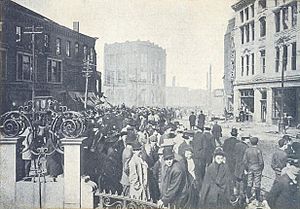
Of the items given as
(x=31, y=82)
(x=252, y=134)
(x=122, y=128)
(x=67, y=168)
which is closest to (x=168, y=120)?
(x=122, y=128)

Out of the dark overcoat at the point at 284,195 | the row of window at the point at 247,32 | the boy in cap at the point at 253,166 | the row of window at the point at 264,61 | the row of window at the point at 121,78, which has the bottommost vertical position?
the dark overcoat at the point at 284,195

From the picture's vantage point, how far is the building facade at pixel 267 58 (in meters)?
3.21

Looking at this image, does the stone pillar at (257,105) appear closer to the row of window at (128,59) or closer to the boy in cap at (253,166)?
the boy in cap at (253,166)

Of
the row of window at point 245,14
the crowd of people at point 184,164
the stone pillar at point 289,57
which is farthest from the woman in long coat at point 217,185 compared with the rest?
the row of window at point 245,14

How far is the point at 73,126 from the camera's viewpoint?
3.27 m

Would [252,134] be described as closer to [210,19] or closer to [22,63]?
[210,19]

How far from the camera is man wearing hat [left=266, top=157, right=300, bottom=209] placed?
3160 mm

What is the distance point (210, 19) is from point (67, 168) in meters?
1.59

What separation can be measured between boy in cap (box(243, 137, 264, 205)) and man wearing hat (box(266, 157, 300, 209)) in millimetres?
109

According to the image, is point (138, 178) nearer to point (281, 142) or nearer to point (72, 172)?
point (72, 172)

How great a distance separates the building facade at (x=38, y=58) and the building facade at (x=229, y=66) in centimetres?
103

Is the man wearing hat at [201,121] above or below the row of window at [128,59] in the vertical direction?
below

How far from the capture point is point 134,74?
3.40 m

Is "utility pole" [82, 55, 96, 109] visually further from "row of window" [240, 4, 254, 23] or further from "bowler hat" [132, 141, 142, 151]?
"row of window" [240, 4, 254, 23]
